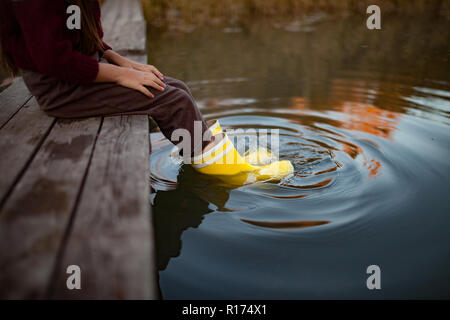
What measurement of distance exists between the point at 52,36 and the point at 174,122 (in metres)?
0.71

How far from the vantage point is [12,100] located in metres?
2.41

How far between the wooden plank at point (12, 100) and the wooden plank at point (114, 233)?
0.87m

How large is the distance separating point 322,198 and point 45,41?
164 centimetres

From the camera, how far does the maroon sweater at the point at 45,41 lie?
1591 mm

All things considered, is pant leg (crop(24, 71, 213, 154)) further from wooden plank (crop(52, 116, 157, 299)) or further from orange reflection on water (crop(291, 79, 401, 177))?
orange reflection on water (crop(291, 79, 401, 177))

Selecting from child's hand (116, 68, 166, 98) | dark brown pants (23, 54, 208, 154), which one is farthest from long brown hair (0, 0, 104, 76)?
child's hand (116, 68, 166, 98)

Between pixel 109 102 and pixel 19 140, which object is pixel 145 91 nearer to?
pixel 109 102

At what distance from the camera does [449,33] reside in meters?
6.75

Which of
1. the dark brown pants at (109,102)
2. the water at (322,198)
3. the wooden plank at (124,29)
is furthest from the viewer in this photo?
the wooden plank at (124,29)

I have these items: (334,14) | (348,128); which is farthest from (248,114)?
(334,14)

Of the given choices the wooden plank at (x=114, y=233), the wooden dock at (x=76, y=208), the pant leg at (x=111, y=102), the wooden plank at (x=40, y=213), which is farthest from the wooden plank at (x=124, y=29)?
the wooden plank at (x=114, y=233)

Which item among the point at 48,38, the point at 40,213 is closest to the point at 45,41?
the point at 48,38

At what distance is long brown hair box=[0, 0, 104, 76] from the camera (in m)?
1.70

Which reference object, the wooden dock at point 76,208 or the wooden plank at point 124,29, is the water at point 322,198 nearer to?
the wooden dock at point 76,208
